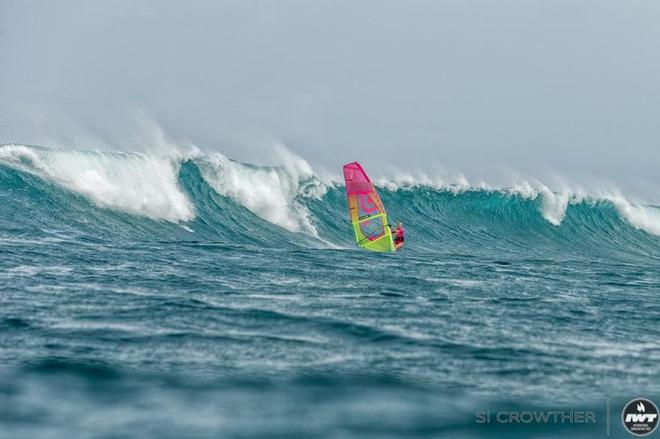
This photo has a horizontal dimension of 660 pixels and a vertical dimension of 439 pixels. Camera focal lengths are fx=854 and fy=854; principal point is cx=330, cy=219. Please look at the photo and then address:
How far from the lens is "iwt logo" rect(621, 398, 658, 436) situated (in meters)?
6.79

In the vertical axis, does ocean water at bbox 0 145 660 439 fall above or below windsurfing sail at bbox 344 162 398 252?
below

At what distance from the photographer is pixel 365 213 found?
27.2m

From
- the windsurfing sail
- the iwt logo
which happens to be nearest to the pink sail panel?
the windsurfing sail

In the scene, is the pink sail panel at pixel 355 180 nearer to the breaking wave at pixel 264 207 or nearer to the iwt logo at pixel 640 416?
the breaking wave at pixel 264 207

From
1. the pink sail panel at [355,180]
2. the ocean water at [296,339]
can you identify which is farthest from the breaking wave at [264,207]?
the pink sail panel at [355,180]

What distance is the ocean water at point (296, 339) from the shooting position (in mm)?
6758

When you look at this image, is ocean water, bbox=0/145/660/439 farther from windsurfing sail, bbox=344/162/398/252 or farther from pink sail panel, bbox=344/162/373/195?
pink sail panel, bbox=344/162/373/195

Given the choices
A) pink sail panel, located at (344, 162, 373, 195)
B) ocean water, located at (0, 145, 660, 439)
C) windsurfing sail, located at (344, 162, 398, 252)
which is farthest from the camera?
windsurfing sail, located at (344, 162, 398, 252)

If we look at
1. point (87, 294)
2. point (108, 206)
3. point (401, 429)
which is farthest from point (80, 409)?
point (108, 206)

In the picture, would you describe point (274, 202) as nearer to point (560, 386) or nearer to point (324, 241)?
point (324, 241)

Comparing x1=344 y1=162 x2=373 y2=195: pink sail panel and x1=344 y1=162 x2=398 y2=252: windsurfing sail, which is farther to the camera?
x1=344 y1=162 x2=398 y2=252: windsurfing sail

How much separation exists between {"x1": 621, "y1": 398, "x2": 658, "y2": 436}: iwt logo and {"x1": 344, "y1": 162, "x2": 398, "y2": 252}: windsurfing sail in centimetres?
1947

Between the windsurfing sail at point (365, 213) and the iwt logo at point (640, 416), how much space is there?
19.5m

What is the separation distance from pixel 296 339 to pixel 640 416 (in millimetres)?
3816
